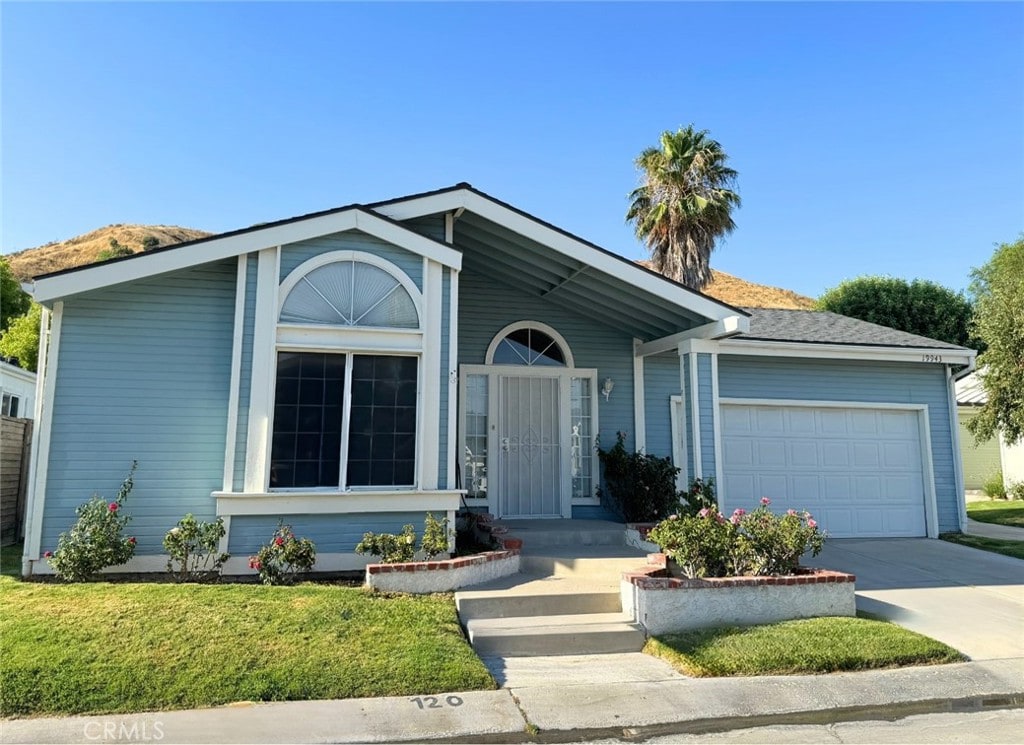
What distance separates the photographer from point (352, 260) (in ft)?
24.9

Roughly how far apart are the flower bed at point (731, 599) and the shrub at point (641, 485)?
2.81 meters

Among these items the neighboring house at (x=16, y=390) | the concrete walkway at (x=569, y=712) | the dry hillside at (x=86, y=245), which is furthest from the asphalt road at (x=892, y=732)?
the dry hillside at (x=86, y=245)

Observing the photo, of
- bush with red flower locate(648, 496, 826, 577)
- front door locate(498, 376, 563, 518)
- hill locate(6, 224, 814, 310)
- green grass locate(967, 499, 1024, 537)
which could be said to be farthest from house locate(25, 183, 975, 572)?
hill locate(6, 224, 814, 310)

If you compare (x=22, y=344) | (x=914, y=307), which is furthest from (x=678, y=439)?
(x=914, y=307)

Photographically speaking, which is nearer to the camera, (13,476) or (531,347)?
(13,476)

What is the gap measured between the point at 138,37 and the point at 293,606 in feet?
23.3

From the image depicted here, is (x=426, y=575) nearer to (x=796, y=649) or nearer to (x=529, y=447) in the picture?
(x=796, y=649)

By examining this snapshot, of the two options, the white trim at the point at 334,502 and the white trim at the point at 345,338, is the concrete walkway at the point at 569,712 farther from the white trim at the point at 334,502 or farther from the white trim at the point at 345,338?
the white trim at the point at 345,338

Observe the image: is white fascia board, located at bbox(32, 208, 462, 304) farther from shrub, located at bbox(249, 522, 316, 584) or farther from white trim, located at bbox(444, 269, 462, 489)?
shrub, located at bbox(249, 522, 316, 584)

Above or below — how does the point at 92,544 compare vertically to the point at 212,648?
above

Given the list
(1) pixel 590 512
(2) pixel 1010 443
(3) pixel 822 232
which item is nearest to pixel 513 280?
(1) pixel 590 512

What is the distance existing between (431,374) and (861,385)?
822 centimetres

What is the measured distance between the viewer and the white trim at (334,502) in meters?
7.00

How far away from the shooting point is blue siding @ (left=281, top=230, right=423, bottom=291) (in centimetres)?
747
